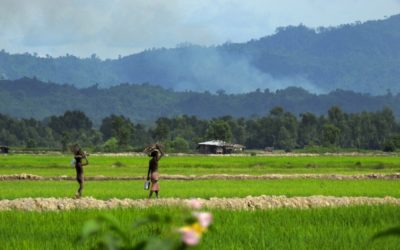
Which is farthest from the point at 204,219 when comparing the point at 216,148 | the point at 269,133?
the point at 269,133

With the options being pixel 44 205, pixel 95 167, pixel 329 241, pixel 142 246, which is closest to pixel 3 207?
pixel 44 205

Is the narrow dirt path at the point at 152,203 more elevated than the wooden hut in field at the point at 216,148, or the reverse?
the wooden hut in field at the point at 216,148

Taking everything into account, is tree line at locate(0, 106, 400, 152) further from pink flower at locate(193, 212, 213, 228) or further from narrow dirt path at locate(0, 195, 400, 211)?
pink flower at locate(193, 212, 213, 228)

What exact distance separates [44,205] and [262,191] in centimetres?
1342

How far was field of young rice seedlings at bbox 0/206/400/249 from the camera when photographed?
10797 mm

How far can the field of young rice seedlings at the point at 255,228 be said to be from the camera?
35.4 feet

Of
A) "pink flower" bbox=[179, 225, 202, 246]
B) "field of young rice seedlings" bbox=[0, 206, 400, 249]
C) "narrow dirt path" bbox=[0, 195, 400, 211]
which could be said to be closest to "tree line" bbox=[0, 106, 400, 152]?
"narrow dirt path" bbox=[0, 195, 400, 211]

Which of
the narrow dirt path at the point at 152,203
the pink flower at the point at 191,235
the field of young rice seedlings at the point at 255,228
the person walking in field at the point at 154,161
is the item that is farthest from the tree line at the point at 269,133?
the pink flower at the point at 191,235

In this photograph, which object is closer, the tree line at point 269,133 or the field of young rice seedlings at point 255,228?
the field of young rice seedlings at point 255,228

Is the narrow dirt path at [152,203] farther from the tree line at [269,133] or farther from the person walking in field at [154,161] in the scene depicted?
the tree line at [269,133]

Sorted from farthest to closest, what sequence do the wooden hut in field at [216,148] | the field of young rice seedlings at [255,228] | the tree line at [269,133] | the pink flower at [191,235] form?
the tree line at [269,133] < the wooden hut in field at [216,148] < the field of young rice seedlings at [255,228] < the pink flower at [191,235]

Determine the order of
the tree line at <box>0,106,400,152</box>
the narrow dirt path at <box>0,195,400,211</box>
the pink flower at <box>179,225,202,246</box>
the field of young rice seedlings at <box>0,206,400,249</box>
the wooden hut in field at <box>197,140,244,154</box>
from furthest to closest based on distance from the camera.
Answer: the tree line at <box>0,106,400,152</box>
the wooden hut in field at <box>197,140,244,154</box>
the narrow dirt path at <box>0,195,400,211</box>
the field of young rice seedlings at <box>0,206,400,249</box>
the pink flower at <box>179,225,202,246</box>

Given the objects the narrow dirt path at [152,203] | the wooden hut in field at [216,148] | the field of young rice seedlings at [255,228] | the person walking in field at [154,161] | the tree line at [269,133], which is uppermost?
the tree line at [269,133]

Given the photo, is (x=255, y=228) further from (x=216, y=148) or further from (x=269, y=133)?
(x=269, y=133)
